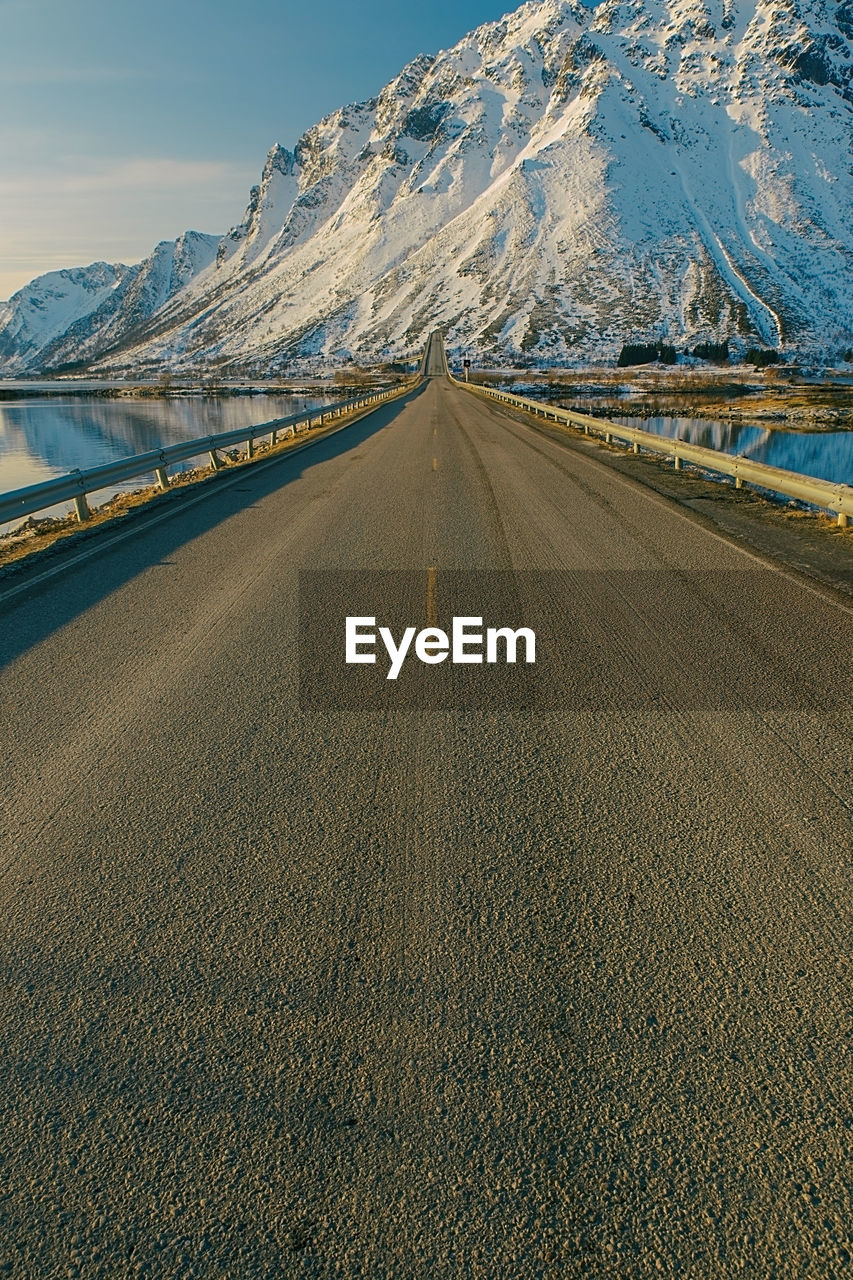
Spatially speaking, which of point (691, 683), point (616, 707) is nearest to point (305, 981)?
point (616, 707)

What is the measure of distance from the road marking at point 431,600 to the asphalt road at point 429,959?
1056mm

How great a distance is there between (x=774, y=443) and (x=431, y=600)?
93.4 ft

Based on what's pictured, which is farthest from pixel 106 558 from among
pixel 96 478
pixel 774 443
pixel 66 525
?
pixel 774 443

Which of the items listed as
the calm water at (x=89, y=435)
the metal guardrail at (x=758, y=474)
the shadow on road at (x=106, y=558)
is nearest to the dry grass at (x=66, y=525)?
the shadow on road at (x=106, y=558)

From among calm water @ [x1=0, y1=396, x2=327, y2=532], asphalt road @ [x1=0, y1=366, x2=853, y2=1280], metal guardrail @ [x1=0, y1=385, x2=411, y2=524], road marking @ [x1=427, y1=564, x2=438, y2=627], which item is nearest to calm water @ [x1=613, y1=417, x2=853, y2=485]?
metal guardrail @ [x1=0, y1=385, x2=411, y2=524]

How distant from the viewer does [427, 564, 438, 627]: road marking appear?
6.80 meters

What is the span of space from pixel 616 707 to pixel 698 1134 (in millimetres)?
3045

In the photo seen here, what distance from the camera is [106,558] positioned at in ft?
31.8

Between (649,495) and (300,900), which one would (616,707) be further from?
(649,495)

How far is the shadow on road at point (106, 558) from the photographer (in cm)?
724

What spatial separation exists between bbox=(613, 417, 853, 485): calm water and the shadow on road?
15524 millimetres

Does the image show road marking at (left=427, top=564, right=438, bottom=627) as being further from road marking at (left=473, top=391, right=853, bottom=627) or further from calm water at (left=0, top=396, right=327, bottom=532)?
calm water at (left=0, top=396, right=327, bottom=532)

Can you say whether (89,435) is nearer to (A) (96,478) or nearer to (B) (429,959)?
(A) (96,478)

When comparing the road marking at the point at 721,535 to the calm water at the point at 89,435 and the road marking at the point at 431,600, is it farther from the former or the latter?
the calm water at the point at 89,435
